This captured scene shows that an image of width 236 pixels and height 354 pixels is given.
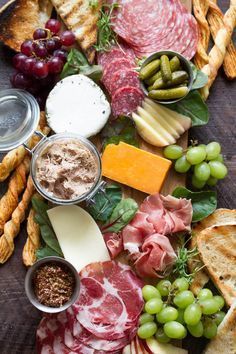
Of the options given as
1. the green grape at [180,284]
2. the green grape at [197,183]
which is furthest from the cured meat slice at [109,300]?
the green grape at [197,183]

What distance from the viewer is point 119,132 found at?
270 centimetres

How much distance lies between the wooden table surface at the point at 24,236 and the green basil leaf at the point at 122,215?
0.31 m

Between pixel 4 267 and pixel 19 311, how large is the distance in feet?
0.52

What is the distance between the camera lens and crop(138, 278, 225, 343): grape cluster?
250 cm

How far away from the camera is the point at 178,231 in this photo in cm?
264

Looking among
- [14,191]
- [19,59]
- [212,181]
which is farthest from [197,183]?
[19,59]

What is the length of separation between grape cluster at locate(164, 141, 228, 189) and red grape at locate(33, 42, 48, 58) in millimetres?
531

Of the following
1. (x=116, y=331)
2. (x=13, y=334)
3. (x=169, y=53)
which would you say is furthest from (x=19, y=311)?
(x=169, y=53)

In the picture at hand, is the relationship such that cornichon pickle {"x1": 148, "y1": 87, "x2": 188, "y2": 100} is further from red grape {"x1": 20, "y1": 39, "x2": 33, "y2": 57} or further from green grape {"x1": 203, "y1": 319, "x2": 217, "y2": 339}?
green grape {"x1": 203, "y1": 319, "x2": 217, "y2": 339}

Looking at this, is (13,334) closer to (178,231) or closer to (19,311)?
(19,311)

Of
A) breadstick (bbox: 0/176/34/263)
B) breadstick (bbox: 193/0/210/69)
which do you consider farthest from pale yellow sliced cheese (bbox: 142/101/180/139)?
breadstick (bbox: 0/176/34/263)

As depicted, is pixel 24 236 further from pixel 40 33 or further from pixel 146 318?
pixel 40 33

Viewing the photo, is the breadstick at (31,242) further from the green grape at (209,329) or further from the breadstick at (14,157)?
the green grape at (209,329)

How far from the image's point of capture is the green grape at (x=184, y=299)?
251cm
